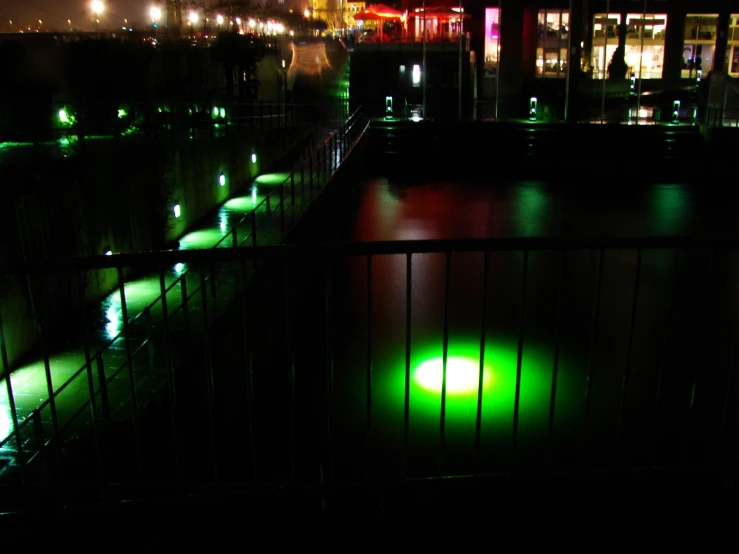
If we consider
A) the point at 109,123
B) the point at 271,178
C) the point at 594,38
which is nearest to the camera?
the point at 109,123

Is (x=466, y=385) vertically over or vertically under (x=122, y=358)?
under

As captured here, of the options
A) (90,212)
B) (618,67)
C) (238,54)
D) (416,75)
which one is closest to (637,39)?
(618,67)

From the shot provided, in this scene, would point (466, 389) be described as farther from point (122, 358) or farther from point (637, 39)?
point (637, 39)

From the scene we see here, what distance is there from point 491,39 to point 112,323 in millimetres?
39931

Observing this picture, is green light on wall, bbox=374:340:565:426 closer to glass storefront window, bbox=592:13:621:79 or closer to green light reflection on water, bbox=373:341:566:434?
green light reflection on water, bbox=373:341:566:434

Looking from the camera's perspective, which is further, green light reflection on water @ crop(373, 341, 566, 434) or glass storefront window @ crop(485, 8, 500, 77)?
glass storefront window @ crop(485, 8, 500, 77)

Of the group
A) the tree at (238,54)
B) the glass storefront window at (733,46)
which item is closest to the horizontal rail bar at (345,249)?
the tree at (238,54)

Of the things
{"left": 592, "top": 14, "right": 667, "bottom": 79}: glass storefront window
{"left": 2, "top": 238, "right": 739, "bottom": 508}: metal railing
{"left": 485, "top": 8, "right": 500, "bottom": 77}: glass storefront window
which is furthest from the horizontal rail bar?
{"left": 592, "top": 14, "right": 667, "bottom": 79}: glass storefront window

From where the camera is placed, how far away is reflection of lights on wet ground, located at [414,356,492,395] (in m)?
6.88

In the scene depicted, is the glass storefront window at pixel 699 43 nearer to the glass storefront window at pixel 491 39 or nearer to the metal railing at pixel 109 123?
the glass storefront window at pixel 491 39

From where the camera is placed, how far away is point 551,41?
43000 mm

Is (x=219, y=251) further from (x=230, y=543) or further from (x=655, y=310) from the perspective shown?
(x=655, y=310)

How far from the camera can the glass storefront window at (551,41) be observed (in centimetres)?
4241

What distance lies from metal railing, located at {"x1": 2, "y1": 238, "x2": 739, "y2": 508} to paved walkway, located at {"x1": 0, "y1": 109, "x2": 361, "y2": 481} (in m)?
0.22
